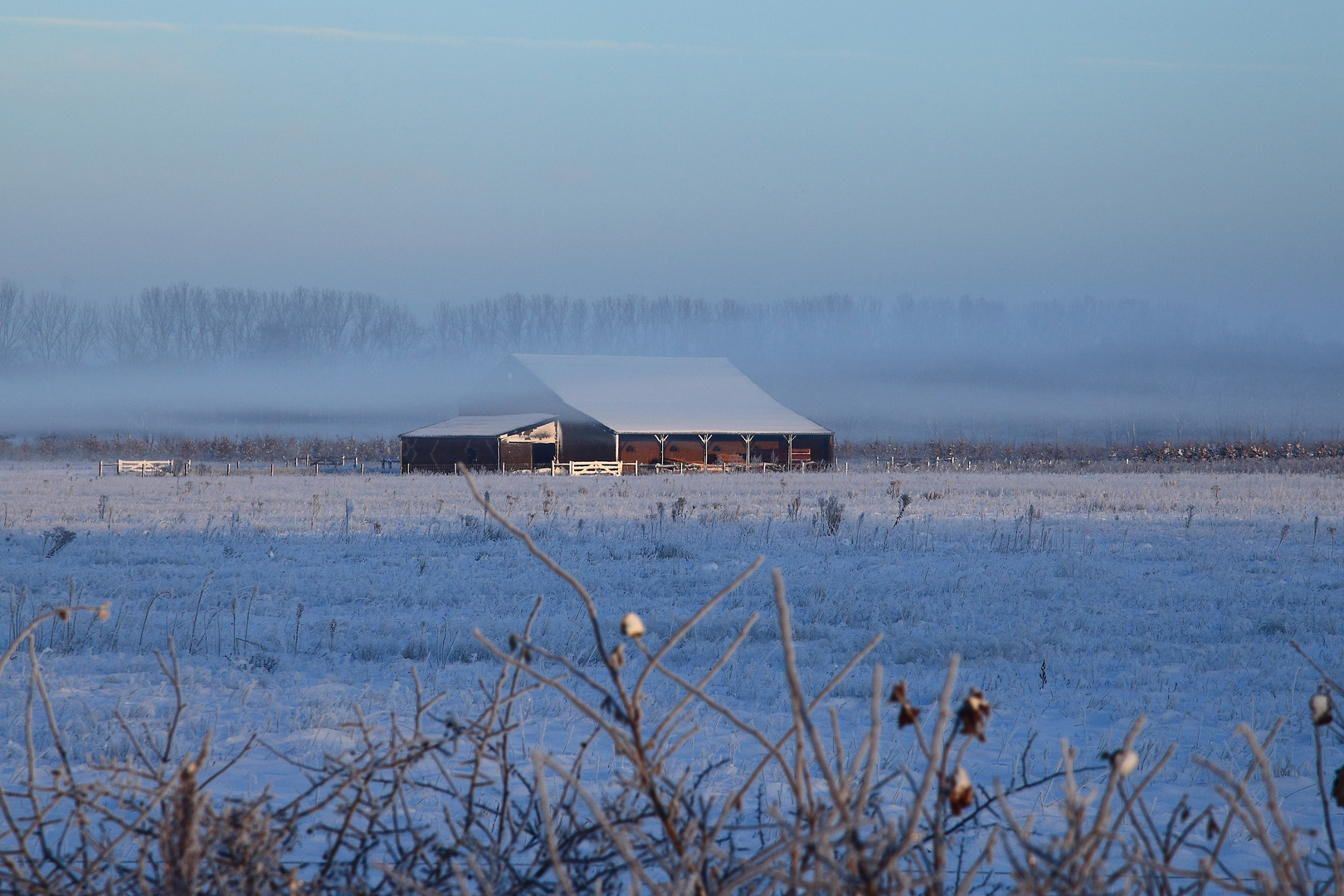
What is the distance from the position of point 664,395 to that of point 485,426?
786 cm

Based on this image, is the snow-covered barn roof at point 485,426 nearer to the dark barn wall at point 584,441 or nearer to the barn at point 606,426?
the barn at point 606,426

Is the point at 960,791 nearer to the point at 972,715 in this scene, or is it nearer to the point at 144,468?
the point at 972,715

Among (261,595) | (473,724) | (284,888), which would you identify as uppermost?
(473,724)

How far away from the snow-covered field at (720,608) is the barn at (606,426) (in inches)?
877

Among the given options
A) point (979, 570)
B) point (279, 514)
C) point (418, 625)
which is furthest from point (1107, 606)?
Result: point (279, 514)

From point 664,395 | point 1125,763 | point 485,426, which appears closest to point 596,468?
point 485,426

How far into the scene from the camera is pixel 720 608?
833 centimetres

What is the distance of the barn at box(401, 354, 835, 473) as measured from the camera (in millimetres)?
39438

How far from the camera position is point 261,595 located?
8.70 meters

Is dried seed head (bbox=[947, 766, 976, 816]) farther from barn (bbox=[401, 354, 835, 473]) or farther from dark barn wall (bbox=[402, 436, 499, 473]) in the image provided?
dark barn wall (bbox=[402, 436, 499, 473])

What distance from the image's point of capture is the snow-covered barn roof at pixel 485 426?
38.9 m

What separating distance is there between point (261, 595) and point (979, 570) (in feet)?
22.3

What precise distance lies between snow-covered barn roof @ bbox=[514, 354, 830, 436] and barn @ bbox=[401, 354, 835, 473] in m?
0.07

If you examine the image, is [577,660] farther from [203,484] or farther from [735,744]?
[203,484]
